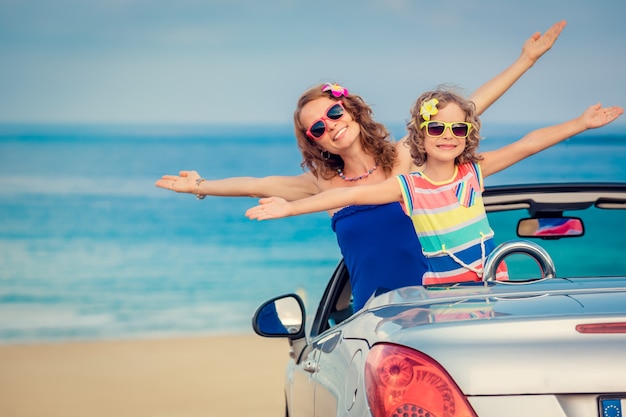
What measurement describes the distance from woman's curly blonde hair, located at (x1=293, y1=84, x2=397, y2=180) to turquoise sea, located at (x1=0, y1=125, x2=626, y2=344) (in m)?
0.79

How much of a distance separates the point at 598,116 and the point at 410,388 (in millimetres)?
2379

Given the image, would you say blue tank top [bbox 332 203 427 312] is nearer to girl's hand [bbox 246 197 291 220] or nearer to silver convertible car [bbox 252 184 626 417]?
girl's hand [bbox 246 197 291 220]

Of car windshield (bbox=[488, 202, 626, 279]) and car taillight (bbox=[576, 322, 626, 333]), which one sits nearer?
car taillight (bbox=[576, 322, 626, 333])

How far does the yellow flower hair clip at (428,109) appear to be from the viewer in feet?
14.5

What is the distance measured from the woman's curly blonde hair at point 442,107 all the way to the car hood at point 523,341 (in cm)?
163

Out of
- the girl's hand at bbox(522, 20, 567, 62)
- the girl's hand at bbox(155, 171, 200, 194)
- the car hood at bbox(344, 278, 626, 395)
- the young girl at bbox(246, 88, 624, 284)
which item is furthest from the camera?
the girl's hand at bbox(522, 20, 567, 62)

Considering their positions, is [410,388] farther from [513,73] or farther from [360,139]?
[513,73]

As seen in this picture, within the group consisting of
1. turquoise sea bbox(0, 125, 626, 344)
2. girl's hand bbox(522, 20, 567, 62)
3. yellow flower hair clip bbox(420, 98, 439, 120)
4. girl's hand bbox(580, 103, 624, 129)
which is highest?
turquoise sea bbox(0, 125, 626, 344)

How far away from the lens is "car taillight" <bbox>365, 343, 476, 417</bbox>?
8.69 feet

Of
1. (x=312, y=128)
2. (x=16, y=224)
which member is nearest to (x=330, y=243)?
(x=16, y=224)

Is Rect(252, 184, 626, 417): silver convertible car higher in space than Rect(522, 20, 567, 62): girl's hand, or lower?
lower

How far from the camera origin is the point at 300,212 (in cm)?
437

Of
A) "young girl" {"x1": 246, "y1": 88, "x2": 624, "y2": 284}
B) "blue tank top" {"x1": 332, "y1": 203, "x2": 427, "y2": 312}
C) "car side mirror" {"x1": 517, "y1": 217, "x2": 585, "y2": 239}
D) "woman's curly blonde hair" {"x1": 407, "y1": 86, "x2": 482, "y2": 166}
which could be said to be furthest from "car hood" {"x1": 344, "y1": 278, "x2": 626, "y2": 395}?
"blue tank top" {"x1": 332, "y1": 203, "x2": 427, "y2": 312}

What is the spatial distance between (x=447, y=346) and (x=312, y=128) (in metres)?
2.48
